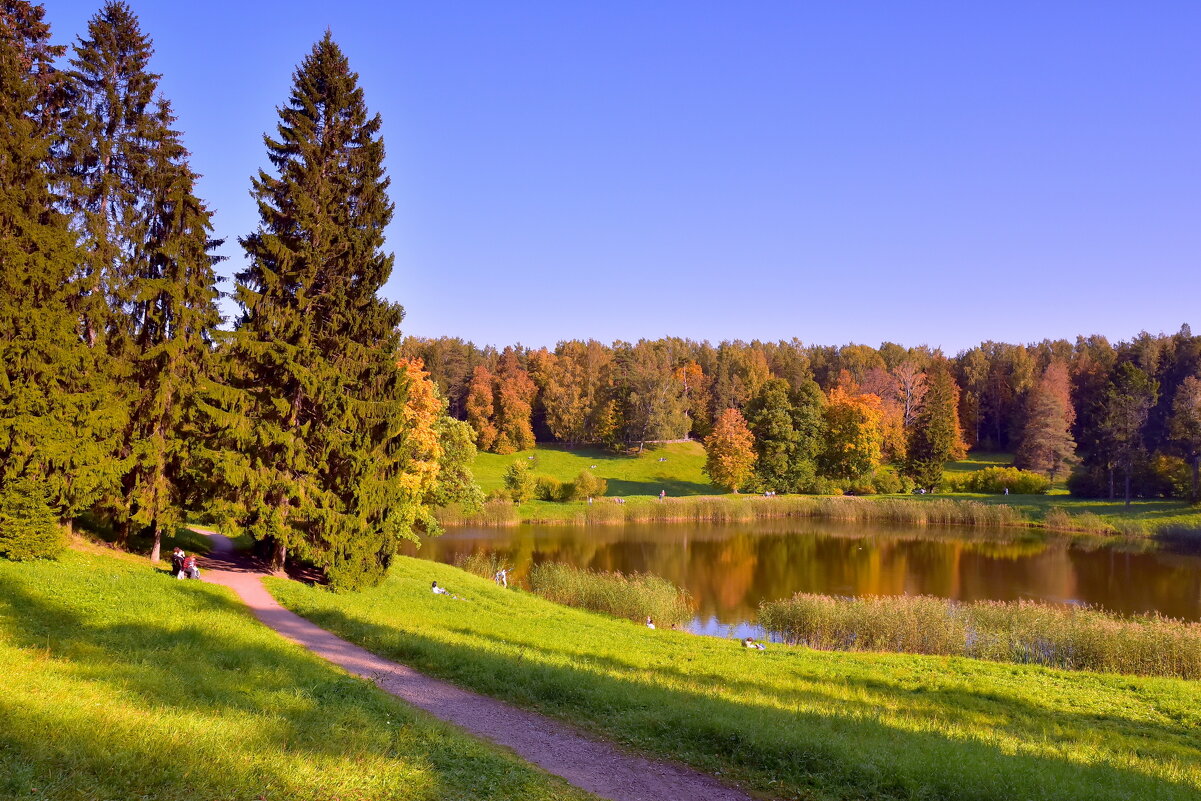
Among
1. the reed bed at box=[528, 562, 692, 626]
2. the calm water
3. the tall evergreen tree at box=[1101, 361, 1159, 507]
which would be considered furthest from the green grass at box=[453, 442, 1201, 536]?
the reed bed at box=[528, 562, 692, 626]

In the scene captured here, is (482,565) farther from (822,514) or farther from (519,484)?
(822,514)

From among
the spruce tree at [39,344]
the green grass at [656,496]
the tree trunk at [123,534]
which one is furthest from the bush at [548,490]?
the spruce tree at [39,344]

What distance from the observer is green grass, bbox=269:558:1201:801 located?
829 centimetres

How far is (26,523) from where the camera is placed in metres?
17.5

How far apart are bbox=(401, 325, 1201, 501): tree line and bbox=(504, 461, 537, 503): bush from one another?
5254 millimetres

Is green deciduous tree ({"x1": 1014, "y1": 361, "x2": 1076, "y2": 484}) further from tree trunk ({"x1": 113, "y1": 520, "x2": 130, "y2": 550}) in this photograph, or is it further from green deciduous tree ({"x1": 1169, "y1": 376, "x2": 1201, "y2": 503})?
tree trunk ({"x1": 113, "y1": 520, "x2": 130, "y2": 550})

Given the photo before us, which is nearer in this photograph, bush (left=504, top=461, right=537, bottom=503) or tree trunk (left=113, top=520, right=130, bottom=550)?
tree trunk (left=113, top=520, right=130, bottom=550)

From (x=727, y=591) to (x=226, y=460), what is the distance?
67.5ft

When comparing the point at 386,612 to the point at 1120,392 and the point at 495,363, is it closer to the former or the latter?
the point at 1120,392

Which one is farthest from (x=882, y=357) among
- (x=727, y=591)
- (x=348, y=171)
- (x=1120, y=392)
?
(x=348, y=171)

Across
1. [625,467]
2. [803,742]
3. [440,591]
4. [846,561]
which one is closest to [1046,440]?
[625,467]

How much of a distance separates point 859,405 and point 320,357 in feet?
197

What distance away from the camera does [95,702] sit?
8016mm

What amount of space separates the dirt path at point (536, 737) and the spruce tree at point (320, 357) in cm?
563
